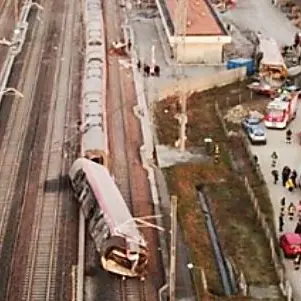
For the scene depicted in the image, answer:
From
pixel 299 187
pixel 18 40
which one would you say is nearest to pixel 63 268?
pixel 299 187

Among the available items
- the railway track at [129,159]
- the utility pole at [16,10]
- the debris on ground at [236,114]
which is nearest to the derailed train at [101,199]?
the railway track at [129,159]

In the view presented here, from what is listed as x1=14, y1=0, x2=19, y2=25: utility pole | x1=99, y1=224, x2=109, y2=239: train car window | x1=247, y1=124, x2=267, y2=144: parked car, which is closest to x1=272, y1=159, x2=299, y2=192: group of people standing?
x1=247, y1=124, x2=267, y2=144: parked car

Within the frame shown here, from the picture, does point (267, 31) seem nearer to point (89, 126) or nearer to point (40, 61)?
point (40, 61)

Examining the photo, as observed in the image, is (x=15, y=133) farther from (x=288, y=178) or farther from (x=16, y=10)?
(x=16, y=10)

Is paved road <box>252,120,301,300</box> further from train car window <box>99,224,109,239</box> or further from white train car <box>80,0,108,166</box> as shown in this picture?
white train car <box>80,0,108,166</box>

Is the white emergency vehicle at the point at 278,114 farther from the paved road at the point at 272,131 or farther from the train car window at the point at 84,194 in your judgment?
the train car window at the point at 84,194

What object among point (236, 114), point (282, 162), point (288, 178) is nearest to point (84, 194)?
point (288, 178)
